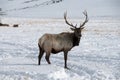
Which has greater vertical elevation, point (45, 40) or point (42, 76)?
point (45, 40)

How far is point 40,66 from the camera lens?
12.7 meters

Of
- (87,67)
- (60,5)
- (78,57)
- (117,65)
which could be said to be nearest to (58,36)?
(87,67)

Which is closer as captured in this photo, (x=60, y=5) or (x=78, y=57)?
(x=78, y=57)

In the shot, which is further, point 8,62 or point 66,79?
point 8,62

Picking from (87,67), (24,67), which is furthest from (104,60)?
(24,67)

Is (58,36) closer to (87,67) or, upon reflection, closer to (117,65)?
(87,67)

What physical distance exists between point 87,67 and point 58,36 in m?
1.77

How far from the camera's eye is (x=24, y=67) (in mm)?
12438

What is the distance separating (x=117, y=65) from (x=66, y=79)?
158 inches

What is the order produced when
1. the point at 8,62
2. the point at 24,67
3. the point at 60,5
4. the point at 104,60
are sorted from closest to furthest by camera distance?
the point at 24,67
the point at 8,62
the point at 104,60
the point at 60,5

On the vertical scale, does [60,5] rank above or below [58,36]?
below

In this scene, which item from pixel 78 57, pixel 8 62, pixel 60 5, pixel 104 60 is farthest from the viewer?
pixel 60 5

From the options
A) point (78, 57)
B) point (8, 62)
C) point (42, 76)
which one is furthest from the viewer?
point (78, 57)

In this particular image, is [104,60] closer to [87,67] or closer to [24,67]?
[87,67]
